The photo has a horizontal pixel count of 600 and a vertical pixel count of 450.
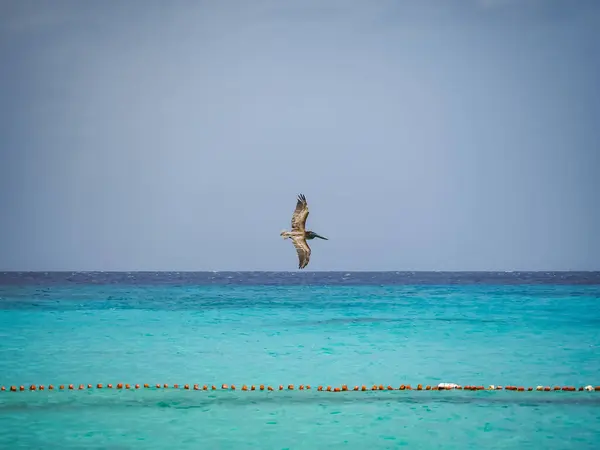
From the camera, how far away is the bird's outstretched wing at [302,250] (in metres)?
19.6

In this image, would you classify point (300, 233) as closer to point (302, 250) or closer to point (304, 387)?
point (302, 250)

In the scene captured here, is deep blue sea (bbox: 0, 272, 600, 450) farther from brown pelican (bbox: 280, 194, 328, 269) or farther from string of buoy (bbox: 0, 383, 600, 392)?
brown pelican (bbox: 280, 194, 328, 269)

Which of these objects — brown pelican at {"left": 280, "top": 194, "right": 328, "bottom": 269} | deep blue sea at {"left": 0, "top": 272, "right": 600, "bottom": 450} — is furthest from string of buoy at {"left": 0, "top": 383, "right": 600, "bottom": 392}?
brown pelican at {"left": 280, "top": 194, "right": 328, "bottom": 269}

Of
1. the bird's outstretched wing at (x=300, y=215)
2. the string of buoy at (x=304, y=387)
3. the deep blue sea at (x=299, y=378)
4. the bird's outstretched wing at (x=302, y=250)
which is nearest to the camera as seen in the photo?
the deep blue sea at (x=299, y=378)

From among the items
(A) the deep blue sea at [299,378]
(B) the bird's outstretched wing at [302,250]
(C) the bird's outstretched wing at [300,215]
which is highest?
(C) the bird's outstretched wing at [300,215]

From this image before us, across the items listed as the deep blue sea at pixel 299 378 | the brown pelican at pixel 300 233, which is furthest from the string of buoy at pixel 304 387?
the brown pelican at pixel 300 233

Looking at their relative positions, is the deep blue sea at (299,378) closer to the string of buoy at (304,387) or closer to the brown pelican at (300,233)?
the string of buoy at (304,387)

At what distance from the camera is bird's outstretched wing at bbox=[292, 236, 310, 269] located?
1964cm

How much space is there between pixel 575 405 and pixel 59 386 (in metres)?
13.9

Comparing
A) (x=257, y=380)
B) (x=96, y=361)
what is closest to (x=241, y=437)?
(x=257, y=380)

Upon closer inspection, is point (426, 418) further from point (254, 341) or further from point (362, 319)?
point (362, 319)

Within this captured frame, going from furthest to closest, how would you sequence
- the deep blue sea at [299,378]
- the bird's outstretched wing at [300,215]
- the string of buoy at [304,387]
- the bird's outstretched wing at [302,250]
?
1. the string of buoy at [304,387]
2. the bird's outstretched wing at [300,215]
3. the bird's outstretched wing at [302,250]
4. the deep blue sea at [299,378]

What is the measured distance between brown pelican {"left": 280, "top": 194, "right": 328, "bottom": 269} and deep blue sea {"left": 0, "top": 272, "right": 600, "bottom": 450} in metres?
3.95

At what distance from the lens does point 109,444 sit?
1794 cm
